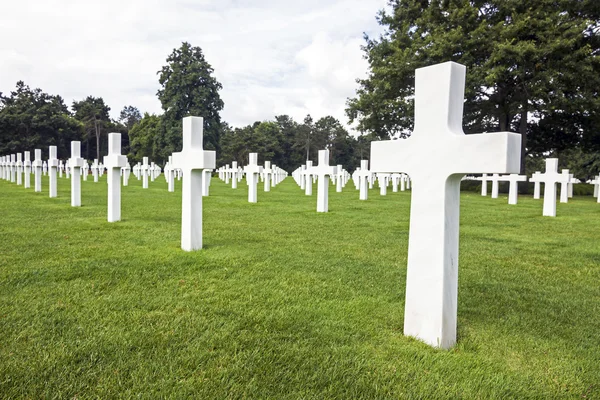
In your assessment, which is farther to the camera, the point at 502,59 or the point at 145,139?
the point at 145,139

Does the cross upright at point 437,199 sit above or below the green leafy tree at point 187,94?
below

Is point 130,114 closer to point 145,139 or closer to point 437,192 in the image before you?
point 145,139

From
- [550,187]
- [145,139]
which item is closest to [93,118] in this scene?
[145,139]

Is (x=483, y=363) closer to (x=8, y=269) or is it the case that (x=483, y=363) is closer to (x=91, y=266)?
(x=91, y=266)

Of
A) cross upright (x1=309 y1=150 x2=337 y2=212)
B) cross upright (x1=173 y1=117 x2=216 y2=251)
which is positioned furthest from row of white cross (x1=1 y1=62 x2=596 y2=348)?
cross upright (x1=309 y1=150 x2=337 y2=212)

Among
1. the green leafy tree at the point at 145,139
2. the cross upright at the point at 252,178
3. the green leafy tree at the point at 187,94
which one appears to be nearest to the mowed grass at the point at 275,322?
the cross upright at the point at 252,178

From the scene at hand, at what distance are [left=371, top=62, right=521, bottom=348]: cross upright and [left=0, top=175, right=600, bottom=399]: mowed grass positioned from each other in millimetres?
216

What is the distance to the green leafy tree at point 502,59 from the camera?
18.0 meters

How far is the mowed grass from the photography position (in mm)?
2184

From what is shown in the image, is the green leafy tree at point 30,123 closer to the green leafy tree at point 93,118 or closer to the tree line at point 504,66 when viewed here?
the green leafy tree at point 93,118

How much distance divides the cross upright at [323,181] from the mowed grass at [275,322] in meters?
4.78

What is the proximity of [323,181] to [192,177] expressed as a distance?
19.7 ft

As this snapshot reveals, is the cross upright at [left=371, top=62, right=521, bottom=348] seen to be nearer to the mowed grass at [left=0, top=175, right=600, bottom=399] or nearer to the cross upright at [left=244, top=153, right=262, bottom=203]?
the mowed grass at [left=0, top=175, right=600, bottom=399]

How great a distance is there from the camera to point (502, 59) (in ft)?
61.4
